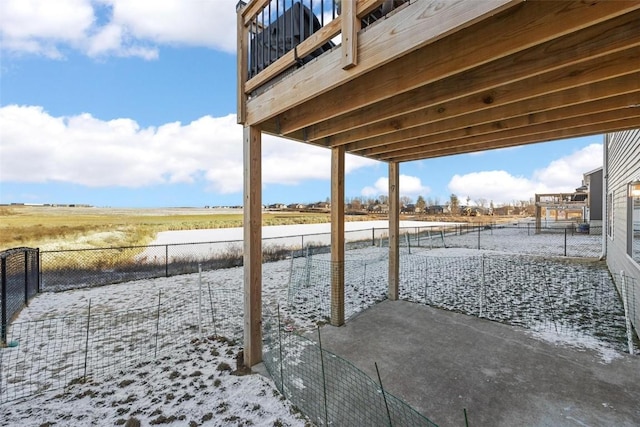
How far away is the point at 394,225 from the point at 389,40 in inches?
136

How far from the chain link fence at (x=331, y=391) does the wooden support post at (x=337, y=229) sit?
2.33ft

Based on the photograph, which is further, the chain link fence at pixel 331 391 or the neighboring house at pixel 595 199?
the neighboring house at pixel 595 199

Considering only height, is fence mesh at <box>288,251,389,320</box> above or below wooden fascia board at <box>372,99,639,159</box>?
below

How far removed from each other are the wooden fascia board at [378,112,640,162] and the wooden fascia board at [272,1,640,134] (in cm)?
198

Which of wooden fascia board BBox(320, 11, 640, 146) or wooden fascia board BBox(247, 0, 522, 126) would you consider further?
wooden fascia board BBox(320, 11, 640, 146)

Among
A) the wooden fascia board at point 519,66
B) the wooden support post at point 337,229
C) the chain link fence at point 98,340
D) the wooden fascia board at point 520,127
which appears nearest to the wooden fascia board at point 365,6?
the wooden fascia board at point 519,66

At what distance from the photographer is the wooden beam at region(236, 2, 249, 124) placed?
2717mm

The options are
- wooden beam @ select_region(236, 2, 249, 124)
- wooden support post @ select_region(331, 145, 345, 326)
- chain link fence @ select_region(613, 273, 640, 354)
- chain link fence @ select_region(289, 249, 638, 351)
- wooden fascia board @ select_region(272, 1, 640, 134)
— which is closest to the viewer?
wooden fascia board @ select_region(272, 1, 640, 134)

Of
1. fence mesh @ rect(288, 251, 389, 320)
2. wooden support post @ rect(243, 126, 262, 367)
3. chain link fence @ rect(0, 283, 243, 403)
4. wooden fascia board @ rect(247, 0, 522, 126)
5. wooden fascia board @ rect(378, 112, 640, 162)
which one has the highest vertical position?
wooden fascia board @ rect(247, 0, 522, 126)

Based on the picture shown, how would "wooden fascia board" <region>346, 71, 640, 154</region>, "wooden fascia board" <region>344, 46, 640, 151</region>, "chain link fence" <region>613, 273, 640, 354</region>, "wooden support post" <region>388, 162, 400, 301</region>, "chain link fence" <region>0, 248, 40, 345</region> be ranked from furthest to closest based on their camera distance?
"wooden support post" <region>388, 162, 400, 301</region>, "chain link fence" <region>0, 248, 40, 345</region>, "chain link fence" <region>613, 273, 640, 354</region>, "wooden fascia board" <region>346, 71, 640, 154</region>, "wooden fascia board" <region>344, 46, 640, 151</region>

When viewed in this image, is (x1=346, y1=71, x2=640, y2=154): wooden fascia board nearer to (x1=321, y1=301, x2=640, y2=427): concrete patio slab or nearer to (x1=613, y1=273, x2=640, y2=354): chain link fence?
(x1=321, y1=301, x2=640, y2=427): concrete patio slab

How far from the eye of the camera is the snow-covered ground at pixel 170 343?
87.4 inches

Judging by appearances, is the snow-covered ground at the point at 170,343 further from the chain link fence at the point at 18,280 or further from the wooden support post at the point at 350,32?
the wooden support post at the point at 350,32

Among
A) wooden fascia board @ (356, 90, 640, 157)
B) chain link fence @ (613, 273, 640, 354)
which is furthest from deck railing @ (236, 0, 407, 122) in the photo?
chain link fence @ (613, 273, 640, 354)
